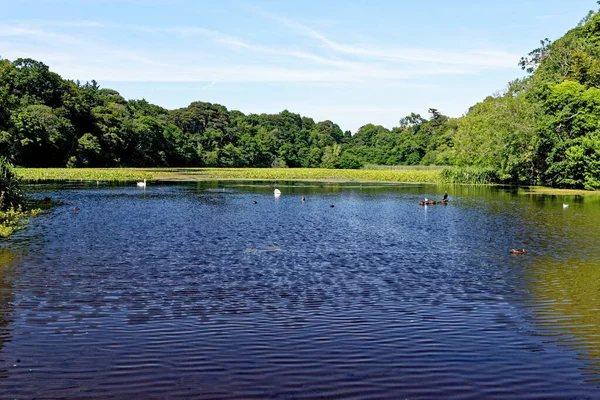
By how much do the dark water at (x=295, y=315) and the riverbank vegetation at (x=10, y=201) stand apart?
9.77 ft

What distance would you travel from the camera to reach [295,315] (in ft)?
46.5

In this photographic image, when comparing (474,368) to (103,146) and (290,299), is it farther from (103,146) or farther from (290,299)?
(103,146)

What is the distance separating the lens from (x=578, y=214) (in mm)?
42062

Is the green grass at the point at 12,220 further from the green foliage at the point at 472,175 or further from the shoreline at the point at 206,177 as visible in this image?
the green foliage at the point at 472,175

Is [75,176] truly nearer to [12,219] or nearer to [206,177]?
[206,177]

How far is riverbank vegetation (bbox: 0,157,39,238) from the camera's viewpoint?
3122cm

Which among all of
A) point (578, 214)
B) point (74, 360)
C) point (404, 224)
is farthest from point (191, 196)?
point (74, 360)

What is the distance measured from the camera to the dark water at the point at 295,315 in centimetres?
988

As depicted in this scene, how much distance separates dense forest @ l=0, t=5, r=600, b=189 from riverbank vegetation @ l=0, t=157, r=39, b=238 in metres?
49.4

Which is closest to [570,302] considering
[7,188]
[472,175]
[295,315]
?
[295,315]

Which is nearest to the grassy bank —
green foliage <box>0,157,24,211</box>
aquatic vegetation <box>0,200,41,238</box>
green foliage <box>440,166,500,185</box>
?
green foliage <box>440,166,500,185</box>

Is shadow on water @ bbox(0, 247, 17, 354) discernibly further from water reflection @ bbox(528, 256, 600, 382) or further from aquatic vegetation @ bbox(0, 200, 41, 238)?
water reflection @ bbox(528, 256, 600, 382)

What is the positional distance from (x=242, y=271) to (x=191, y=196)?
40.3 metres

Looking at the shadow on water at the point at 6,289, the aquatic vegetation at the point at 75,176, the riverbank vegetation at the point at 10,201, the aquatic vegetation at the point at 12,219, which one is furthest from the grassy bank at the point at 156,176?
the shadow on water at the point at 6,289
